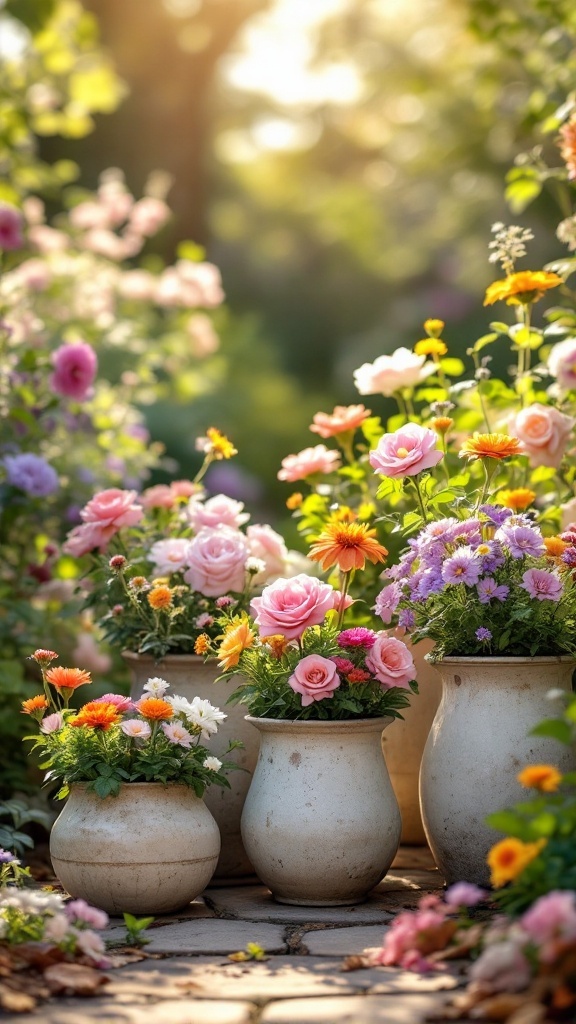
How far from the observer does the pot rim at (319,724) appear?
8.92 feet

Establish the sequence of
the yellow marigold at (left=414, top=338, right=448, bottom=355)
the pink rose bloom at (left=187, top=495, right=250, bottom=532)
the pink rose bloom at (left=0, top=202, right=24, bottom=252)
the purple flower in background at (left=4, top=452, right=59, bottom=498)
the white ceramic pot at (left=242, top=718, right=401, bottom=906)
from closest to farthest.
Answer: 1. the white ceramic pot at (left=242, top=718, right=401, bottom=906)
2. the yellow marigold at (left=414, top=338, right=448, bottom=355)
3. the pink rose bloom at (left=187, top=495, right=250, bottom=532)
4. the purple flower in background at (left=4, top=452, right=59, bottom=498)
5. the pink rose bloom at (left=0, top=202, right=24, bottom=252)

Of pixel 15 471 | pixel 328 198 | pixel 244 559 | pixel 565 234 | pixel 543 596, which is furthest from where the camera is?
pixel 328 198

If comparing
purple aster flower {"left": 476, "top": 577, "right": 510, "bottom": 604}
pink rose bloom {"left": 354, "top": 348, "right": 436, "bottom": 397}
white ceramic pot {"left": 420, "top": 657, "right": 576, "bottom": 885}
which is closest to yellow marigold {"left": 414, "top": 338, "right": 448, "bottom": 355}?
pink rose bloom {"left": 354, "top": 348, "right": 436, "bottom": 397}

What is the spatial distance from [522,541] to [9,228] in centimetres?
272

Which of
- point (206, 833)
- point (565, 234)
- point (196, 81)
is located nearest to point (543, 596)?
point (206, 833)

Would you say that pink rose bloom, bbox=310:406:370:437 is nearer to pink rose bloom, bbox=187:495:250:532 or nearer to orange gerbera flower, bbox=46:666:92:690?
pink rose bloom, bbox=187:495:250:532

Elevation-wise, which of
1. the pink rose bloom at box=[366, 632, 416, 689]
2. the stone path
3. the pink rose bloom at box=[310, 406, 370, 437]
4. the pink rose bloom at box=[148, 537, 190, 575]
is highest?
the pink rose bloom at box=[310, 406, 370, 437]

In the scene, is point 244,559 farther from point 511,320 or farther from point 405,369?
point 511,320

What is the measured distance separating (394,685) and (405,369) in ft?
3.09

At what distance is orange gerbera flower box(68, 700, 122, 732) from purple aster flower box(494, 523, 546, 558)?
0.95 m

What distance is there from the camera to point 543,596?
264 centimetres

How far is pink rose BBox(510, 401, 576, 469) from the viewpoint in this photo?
3142 millimetres

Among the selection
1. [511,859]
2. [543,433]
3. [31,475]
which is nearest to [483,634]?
[543,433]

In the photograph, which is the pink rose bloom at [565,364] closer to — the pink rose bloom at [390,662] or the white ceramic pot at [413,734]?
the white ceramic pot at [413,734]
